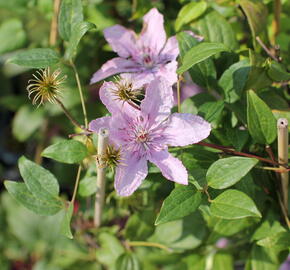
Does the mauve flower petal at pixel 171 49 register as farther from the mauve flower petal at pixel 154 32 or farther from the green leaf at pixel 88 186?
the green leaf at pixel 88 186

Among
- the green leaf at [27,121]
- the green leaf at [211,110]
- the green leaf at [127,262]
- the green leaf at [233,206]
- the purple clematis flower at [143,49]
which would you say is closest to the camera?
the green leaf at [233,206]

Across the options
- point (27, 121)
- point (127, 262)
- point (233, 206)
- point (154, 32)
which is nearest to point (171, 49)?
point (154, 32)

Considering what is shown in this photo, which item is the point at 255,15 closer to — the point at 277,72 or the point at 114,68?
the point at 277,72

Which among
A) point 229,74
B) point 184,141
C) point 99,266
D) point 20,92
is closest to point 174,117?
point 184,141

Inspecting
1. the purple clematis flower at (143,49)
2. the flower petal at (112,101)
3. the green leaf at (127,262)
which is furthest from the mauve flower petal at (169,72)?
the green leaf at (127,262)

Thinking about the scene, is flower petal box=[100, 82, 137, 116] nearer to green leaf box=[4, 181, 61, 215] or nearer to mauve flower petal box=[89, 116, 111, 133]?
Result: mauve flower petal box=[89, 116, 111, 133]

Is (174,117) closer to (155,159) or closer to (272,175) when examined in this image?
(155,159)

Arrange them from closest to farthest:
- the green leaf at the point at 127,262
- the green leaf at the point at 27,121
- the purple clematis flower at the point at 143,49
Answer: the purple clematis flower at the point at 143,49 < the green leaf at the point at 127,262 < the green leaf at the point at 27,121
